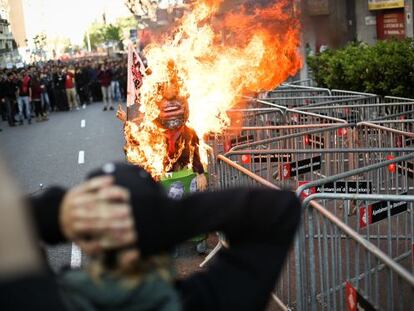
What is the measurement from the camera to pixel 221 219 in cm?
196

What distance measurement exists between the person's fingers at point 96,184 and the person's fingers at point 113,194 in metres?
0.02

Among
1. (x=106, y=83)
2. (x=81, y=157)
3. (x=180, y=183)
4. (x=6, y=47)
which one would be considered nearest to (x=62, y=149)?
(x=81, y=157)

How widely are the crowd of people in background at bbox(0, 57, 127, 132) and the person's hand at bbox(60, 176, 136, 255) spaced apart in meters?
20.3

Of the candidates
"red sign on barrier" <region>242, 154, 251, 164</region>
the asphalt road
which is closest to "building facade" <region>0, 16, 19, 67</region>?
the asphalt road

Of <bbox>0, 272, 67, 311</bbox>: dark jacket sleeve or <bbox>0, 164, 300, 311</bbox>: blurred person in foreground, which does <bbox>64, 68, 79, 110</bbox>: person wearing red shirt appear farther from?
<bbox>0, 272, 67, 311</bbox>: dark jacket sleeve

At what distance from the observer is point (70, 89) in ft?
80.9

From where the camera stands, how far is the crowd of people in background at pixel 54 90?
2138 centimetres

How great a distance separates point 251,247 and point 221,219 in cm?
16

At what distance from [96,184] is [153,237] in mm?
228

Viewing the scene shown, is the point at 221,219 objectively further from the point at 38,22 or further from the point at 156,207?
the point at 38,22

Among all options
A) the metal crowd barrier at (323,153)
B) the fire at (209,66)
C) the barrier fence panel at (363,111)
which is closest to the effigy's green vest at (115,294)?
the metal crowd barrier at (323,153)

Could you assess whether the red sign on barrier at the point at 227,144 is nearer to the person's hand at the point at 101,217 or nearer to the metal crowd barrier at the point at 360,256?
the metal crowd barrier at the point at 360,256

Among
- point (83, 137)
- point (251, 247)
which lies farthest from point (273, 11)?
point (251, 247)

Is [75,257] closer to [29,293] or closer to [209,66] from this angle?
[209,66]
